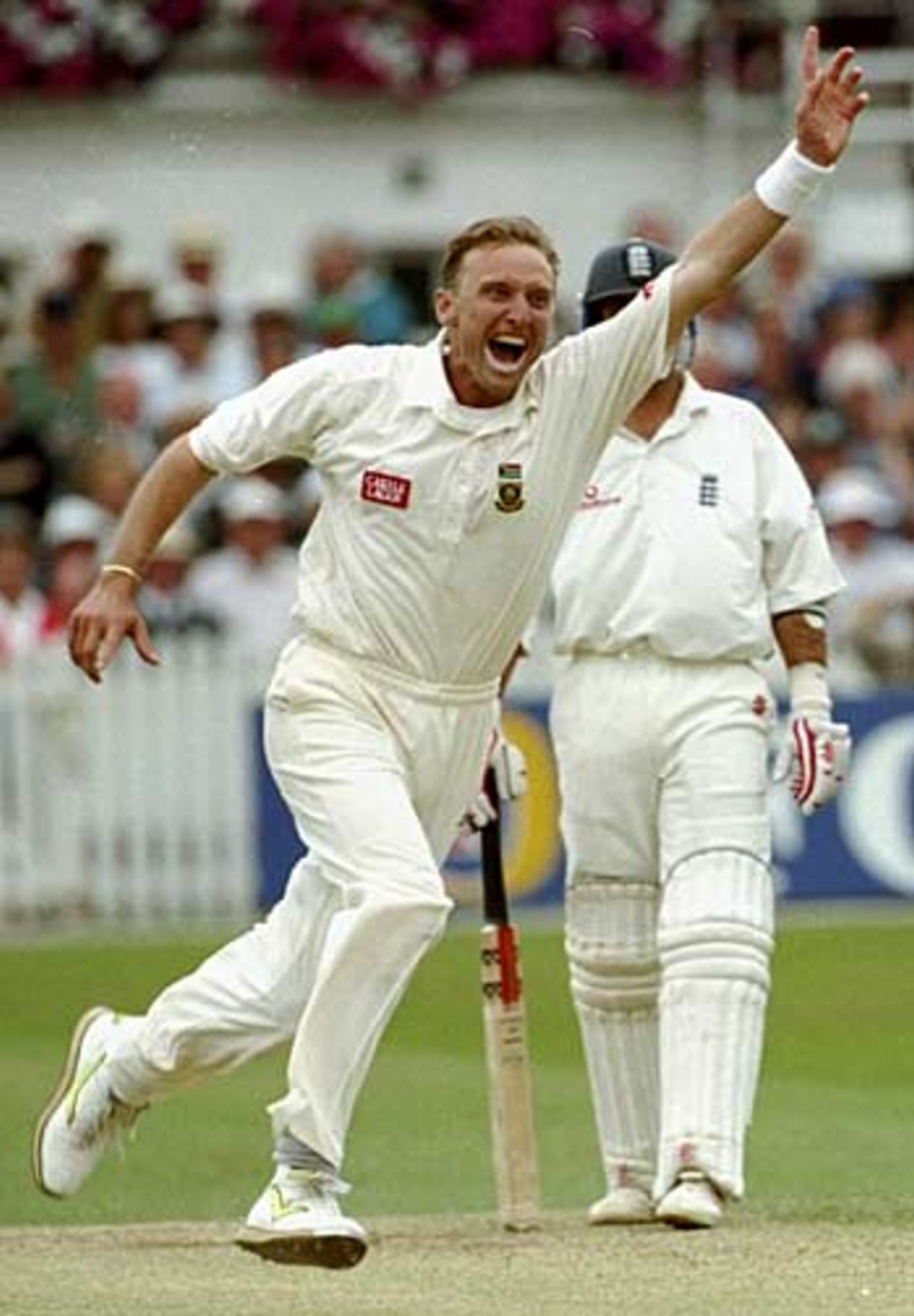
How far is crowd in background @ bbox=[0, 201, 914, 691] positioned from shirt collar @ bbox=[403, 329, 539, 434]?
847 cm

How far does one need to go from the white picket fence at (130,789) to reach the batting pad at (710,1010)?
8.70 metres

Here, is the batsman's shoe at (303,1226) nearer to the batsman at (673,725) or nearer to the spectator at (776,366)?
the batsman at (673,725)

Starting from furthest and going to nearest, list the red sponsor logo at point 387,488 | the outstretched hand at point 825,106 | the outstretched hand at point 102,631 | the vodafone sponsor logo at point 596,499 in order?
1. the vodafone sponsor logo at point 596,499
2. the red sponsor logo at point 387,488
3. the outstretched hand at point 102,631
4. the outstretched hand at point 825,106

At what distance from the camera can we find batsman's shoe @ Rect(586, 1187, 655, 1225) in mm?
9469

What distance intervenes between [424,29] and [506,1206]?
14410 millimetres

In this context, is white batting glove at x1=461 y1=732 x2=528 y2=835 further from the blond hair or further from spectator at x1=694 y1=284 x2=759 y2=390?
Result: spectator at x1=694 y1=284 x2=759 y2=390

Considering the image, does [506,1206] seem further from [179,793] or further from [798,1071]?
[179,793]

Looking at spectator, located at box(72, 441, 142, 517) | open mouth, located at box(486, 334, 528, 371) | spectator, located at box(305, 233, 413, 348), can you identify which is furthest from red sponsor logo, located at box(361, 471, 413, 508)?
spectator, located at box(305, 233, 413, 348)

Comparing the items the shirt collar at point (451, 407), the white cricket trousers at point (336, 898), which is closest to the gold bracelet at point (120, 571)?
the white cricket trousers at point (336, 898)

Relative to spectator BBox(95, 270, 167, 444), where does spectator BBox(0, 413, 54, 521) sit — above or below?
below

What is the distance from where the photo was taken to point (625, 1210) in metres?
9.49

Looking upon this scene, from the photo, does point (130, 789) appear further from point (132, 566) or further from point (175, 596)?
point (132, 566)

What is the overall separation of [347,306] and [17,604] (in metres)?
2.57

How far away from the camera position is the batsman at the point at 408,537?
855 cm
